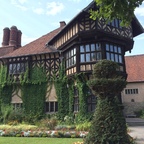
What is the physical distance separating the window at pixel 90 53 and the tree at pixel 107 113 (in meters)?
8.05

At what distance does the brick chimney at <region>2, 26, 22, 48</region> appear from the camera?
85.8 ft

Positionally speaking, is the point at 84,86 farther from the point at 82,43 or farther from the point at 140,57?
the point at 140,57

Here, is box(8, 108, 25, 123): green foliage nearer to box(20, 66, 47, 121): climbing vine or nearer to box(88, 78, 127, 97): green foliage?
box(20, 66, 47, 121): climbing vine

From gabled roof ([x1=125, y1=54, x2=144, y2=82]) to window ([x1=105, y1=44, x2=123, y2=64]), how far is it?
389 inches

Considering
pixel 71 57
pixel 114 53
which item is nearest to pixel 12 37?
pixel 71 57

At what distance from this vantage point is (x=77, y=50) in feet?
55.8

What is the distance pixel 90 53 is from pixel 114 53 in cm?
226

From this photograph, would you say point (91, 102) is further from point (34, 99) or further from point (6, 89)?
point (6, 89)

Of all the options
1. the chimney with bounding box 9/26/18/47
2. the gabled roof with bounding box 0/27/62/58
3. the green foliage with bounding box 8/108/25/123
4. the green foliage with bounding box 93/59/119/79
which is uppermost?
the chimney with bounding box 9/26/18/47

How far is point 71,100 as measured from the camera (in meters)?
17.8

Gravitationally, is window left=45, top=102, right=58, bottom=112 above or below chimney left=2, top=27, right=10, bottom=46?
below

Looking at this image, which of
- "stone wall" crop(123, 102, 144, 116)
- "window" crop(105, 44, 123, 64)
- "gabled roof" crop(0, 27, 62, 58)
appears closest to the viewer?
"window" crop(105, 44, 123, 64)

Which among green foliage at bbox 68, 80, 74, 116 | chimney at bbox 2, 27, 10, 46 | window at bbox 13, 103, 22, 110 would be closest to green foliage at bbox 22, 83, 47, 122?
window at bbox 13, 103, 22, 110

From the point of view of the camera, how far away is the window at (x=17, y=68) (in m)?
20.8
